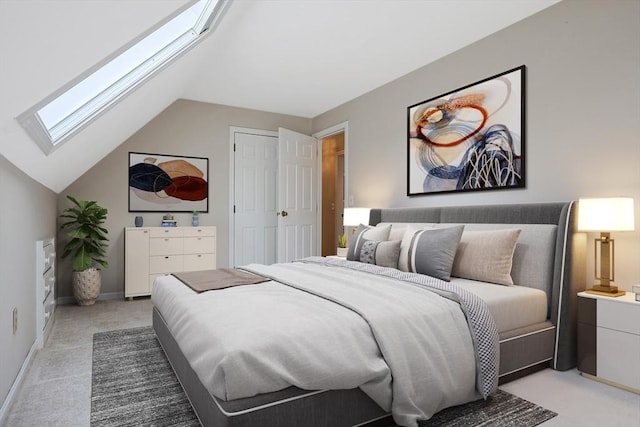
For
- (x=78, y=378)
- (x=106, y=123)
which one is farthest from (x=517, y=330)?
(x=106, y=123)

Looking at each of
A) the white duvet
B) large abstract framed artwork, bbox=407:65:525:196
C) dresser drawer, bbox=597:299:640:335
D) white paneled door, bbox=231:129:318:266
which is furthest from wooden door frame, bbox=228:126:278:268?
dresser drawer, bbox=597:299:640:335

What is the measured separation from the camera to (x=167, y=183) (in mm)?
4867

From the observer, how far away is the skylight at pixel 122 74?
213 cm

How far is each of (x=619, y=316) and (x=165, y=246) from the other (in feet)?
13.8

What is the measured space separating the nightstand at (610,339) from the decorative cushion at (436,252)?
78cm

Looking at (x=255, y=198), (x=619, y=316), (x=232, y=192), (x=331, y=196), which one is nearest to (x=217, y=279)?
(x=619, y=316)

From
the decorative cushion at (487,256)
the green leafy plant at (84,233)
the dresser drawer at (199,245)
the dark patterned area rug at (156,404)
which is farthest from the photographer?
the dresser drawer at (199,245)

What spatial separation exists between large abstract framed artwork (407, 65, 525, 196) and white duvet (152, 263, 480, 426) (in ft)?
5.36

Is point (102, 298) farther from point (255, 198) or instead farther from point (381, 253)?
point (381, 253)

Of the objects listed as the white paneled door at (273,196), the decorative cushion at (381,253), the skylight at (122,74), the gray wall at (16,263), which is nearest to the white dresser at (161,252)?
the white paneled door at (273,196)

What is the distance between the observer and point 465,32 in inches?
125

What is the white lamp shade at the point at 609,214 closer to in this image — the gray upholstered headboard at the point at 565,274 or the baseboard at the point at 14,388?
the gray upholstered headboard at the point at 565,274

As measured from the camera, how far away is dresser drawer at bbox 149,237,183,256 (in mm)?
4418

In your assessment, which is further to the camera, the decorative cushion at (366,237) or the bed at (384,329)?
the decorative cushion at (366,237)
